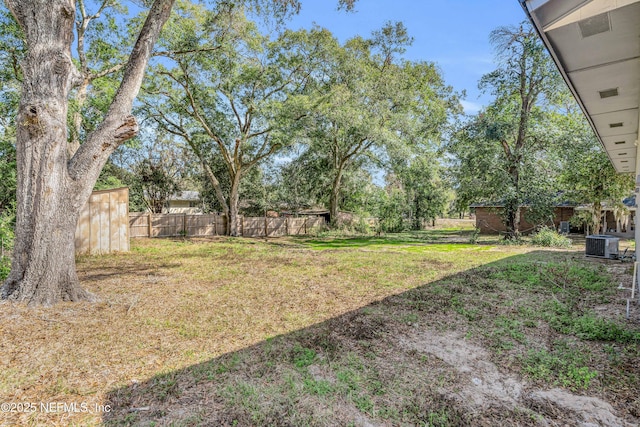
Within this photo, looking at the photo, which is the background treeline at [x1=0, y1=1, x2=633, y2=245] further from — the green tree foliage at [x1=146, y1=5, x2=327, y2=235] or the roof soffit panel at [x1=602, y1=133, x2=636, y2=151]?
the roof soffit panel at [x1=602, y1=133, x2=636, y2=151]

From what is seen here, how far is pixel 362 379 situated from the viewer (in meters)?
2.57

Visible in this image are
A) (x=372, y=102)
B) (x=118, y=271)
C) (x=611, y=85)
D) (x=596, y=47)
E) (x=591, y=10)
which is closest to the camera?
(x=591, y=10)

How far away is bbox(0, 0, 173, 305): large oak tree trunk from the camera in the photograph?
3.73 metres

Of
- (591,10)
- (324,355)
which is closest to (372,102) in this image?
(591,10)

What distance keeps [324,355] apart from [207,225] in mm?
15074

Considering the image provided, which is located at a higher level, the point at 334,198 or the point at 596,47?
the point at 596,47

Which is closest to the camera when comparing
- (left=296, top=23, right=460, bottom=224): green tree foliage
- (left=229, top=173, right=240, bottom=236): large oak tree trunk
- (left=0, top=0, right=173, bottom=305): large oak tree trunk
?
(left=0, top=0, right=173, bottom=305): large oak tree trunk

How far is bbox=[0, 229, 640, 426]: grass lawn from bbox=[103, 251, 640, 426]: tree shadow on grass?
0.01 meters

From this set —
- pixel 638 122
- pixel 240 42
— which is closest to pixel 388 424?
pixel 638 122

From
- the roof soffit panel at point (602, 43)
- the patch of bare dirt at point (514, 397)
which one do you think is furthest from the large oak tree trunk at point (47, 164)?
the roof soffit panel at point (602, 43)

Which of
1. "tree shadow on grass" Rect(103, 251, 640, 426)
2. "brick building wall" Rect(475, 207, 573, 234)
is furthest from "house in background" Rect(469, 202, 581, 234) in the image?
"tree shadow on grass" Rect(103, 251, 640, 426)

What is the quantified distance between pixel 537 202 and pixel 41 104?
15633 millimetres

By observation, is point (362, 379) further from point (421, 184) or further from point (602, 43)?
point (421, 184)

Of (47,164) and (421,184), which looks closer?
(47,164)
